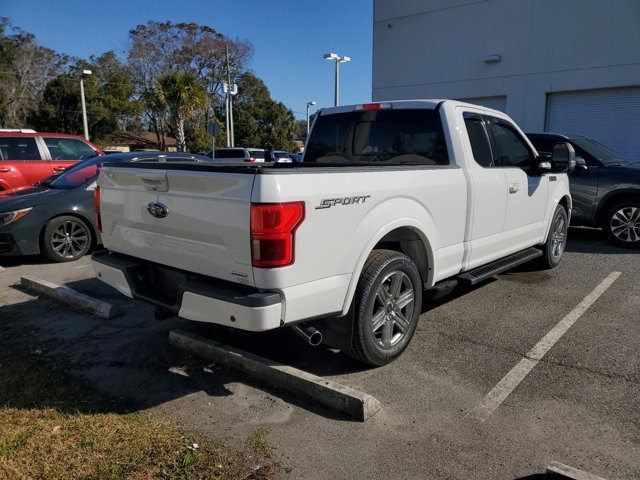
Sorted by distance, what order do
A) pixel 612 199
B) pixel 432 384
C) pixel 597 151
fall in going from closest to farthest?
pixel 432 384 → pixel 612 199 → pixel 597 151

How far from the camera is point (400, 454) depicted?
2.80 metres

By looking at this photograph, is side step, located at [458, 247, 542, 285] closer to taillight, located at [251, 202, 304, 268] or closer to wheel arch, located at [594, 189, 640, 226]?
taillight, located at [251, 202, 304, 268]

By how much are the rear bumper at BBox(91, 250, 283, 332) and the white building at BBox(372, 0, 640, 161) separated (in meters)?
14.6

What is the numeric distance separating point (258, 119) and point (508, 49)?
40595mm

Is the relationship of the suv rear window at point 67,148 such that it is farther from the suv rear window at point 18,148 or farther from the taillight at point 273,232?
the taillight at point 273,232

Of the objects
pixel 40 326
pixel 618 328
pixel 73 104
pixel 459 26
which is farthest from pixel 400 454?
pixel 73 104

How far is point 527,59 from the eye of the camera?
51.4ft

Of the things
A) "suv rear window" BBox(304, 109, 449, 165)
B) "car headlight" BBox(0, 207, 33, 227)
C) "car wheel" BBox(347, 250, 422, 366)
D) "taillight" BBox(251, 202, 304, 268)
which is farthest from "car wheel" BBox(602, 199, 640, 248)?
"car headlight" BBox(0, 207, 33, 227)

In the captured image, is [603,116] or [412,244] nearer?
[412,244]

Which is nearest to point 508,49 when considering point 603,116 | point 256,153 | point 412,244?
point 603,116

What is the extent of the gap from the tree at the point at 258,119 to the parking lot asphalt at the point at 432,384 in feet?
156

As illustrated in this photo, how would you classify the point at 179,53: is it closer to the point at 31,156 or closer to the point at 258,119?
the point at 258,119

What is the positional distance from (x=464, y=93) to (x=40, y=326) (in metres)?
15.6

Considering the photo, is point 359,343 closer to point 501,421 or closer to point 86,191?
point 501,421
